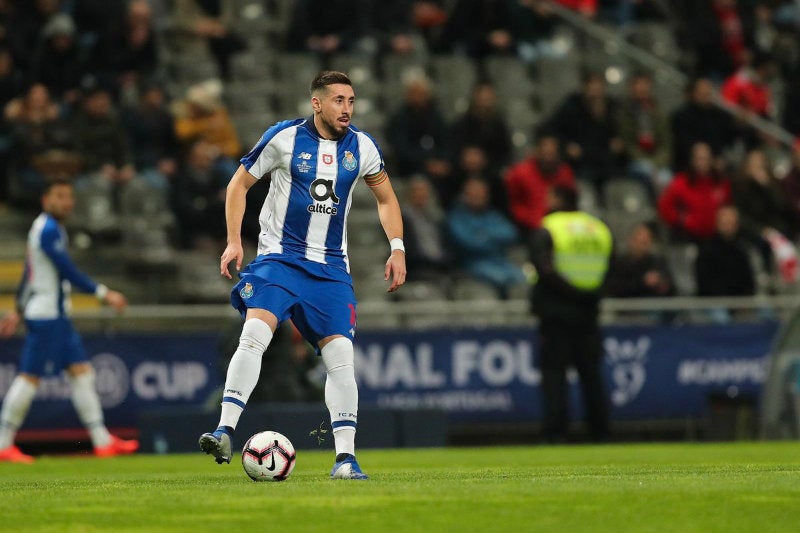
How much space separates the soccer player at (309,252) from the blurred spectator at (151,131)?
9.17m

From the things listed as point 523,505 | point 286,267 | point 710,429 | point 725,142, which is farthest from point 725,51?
point 523,505

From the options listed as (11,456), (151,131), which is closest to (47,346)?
(11,456)

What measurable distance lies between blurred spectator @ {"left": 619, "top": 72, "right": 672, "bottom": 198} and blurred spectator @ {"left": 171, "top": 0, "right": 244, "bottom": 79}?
5.04m

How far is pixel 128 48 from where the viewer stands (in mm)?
18641

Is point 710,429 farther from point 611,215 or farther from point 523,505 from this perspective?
point 523,505

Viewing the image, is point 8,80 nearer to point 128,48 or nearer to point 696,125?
point 128,48

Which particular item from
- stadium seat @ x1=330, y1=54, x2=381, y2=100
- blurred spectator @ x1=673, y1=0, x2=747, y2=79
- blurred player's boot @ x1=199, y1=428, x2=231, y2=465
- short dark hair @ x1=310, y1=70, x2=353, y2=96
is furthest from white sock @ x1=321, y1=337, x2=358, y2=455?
blurred spectator @ x1=673, y1=0, x2=747, y2=79

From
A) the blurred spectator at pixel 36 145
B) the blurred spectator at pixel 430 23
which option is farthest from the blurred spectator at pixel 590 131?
the blurred spectator at pixel 36 145

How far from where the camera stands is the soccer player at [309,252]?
8.78m

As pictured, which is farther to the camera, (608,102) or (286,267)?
(608,102)

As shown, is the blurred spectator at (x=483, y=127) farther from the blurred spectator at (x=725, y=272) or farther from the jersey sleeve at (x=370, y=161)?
the jersey sleeve at (x=370, y=161)

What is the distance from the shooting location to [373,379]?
54.9 feet

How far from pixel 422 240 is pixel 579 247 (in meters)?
3.15

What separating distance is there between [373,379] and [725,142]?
7.05 metres
